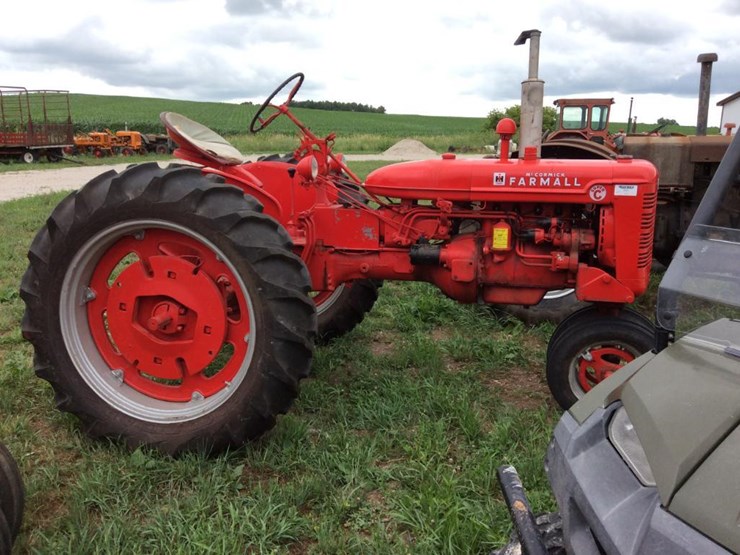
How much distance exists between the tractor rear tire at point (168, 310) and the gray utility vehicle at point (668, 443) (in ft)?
4.23

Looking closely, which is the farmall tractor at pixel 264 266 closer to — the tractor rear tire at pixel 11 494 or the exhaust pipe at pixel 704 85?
the tractor rear tire at pixel 11 494

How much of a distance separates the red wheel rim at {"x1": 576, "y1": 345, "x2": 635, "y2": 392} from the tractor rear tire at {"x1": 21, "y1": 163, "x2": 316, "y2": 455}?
52.9 inches

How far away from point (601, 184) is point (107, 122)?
34.6 m

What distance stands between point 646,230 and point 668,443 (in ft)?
7.06

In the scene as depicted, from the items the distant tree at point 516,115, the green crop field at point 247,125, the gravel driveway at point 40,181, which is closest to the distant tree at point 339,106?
the green crop field at point 247,125

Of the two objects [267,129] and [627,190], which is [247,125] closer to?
[267,129]

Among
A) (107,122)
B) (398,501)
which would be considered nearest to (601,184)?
(398,501)

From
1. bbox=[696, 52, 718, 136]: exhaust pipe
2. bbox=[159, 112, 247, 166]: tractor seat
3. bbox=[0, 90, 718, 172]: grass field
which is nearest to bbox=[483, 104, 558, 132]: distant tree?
bbox=[0, 90, 718, 172]: grass field

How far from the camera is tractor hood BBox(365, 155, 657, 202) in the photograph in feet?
9.87

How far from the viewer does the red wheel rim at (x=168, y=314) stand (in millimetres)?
2791

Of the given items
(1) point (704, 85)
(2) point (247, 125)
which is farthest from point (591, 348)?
(2) point (247, 125)

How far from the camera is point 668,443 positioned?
113cm

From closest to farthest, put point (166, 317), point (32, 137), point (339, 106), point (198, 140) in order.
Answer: point (166, 317), point (198, 140), point (32, 137), point (339, 106)

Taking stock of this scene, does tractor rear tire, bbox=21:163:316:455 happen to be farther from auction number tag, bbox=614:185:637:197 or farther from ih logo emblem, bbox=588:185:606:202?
auction number tag, bbox=614:185:637:197
